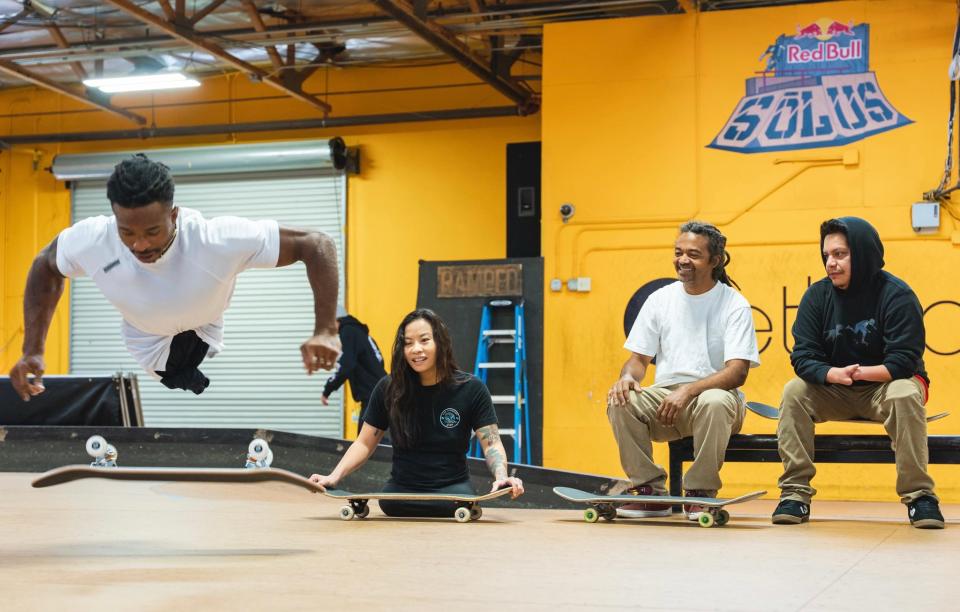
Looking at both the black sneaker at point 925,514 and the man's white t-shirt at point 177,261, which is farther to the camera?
the black sneaker at point 925,514

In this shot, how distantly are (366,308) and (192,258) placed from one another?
28.7 feet

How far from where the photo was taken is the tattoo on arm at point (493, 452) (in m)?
4.57

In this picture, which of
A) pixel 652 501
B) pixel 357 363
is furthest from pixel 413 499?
pixel 357 363

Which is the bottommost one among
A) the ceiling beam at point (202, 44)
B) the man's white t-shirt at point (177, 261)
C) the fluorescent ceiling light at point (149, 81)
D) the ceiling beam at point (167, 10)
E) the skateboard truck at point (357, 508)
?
the skateboard truck at point (357, 508)

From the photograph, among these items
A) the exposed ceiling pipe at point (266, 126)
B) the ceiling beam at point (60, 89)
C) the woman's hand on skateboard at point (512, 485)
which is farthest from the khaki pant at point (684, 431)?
the ceiling beam at point (60, 89)

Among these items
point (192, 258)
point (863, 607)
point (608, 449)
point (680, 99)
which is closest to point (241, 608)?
point (863, 607)

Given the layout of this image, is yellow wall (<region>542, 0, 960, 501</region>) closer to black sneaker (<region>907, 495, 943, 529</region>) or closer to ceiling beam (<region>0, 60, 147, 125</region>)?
black sneaker (<region>907, 495, 943, 529</region>)

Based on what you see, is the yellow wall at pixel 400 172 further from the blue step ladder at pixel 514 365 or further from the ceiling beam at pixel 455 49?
the blue step ladder at pixel 514 365

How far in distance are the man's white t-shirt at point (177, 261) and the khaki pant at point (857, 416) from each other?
96.6 inches

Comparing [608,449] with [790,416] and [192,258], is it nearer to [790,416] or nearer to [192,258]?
[790,416]

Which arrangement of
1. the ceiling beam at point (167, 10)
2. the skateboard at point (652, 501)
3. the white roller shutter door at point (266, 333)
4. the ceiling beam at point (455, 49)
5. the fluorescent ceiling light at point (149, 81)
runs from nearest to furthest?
1. the skateboard at point (652, 501)
2. the ceiling beam at point (455, 49)
3. the ceiling beam at point (167, 10)
4. the fluorescent ceiling light at point (149, 81)
5. the white roller shutter door at point (266, 333)

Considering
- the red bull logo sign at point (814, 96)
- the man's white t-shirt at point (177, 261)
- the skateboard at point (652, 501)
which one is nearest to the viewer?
the man's white t-shirt at point (177, 261)

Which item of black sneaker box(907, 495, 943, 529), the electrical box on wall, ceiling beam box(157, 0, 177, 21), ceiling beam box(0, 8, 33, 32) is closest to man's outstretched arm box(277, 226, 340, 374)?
black sneaker box(907, 495, 943, 529)

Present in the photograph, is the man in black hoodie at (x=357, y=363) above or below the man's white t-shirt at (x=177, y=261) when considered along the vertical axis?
below
